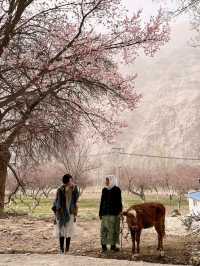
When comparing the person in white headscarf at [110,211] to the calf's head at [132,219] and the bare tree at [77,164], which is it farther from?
the bare tree at [77,164]

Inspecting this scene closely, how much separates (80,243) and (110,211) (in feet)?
8.86

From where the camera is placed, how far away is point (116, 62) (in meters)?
13.4

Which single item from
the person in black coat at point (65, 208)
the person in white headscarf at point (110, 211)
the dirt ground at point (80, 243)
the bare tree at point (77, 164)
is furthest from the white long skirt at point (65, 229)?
the bare tree at point (77, 164)

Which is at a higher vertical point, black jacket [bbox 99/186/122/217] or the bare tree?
the bare tree

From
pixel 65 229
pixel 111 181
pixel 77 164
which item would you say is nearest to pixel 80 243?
pixel 65 229

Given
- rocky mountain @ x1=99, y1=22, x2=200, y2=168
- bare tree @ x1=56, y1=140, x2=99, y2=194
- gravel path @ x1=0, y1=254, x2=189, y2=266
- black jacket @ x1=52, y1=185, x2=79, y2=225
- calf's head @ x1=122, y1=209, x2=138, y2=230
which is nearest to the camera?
gravel path @ x1=0, y1=254, x2=189, y2=266

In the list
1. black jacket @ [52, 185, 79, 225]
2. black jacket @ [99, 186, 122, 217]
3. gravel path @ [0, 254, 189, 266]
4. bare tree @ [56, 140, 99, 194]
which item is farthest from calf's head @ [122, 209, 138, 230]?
bare tree @ [56, 140, 99, 194]

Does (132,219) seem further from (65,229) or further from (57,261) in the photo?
(57,261)

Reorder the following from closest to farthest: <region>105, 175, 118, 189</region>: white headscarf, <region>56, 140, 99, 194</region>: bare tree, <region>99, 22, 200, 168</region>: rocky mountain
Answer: <region>105, 175, 118, 189</region>: white headscarf < <region>56, 140, 99, 194</region>: bare tree < <region>99, 22, 200, 168</region>: rocky mountain

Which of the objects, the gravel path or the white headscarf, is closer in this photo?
the gravel path

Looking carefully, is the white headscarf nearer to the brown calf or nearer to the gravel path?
the brown calf

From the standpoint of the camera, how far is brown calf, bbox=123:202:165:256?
1030 centimetres

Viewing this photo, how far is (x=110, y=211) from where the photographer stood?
10.9 m

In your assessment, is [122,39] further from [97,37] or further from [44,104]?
[44,104]
